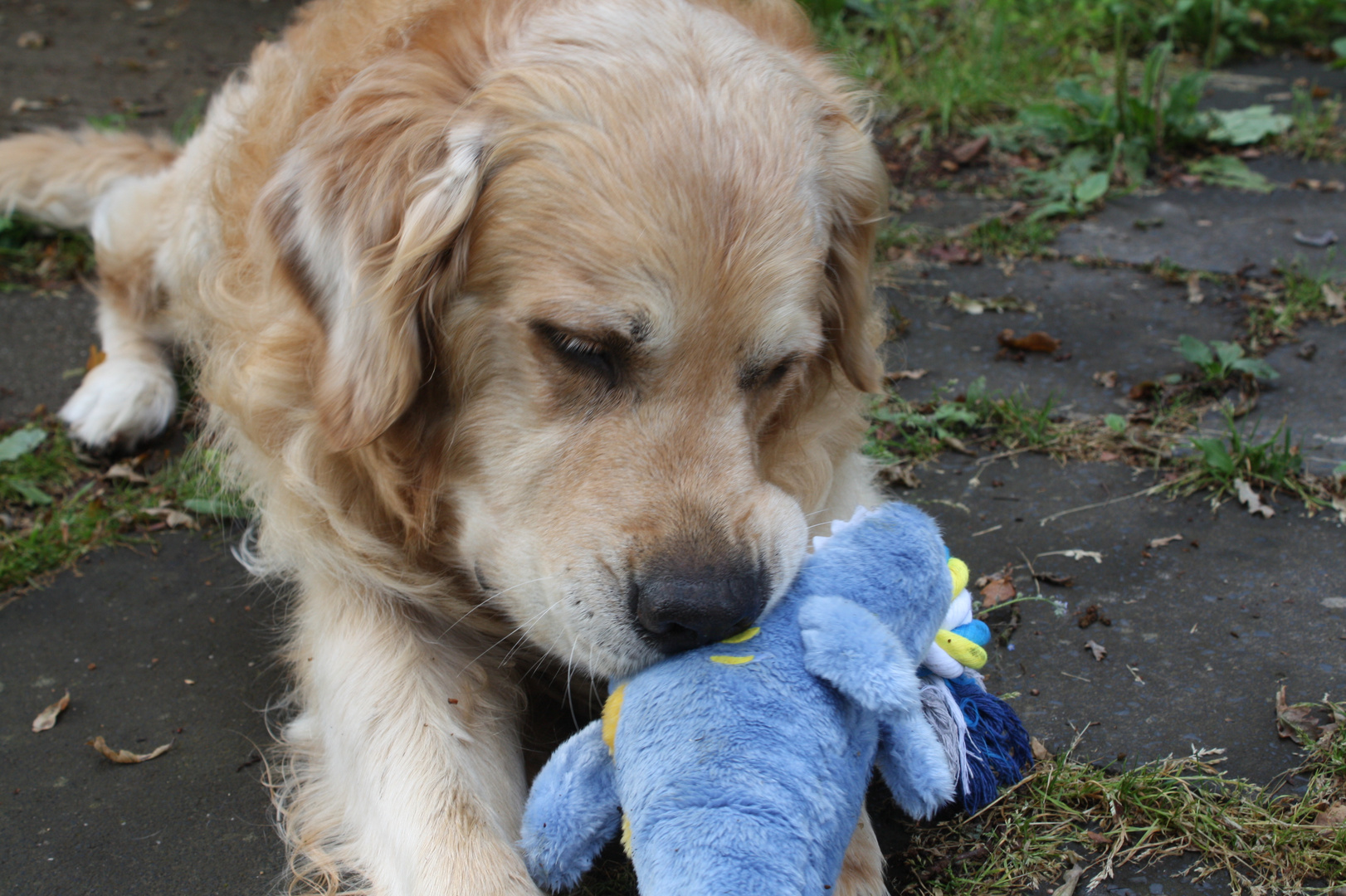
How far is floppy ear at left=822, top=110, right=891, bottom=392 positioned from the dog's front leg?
1.22 metres

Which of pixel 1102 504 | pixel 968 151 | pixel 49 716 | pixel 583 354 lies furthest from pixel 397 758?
pixel 968 151

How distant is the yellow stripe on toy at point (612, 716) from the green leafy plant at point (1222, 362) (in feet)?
9.11

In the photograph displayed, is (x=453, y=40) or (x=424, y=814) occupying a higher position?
(x=453, y=40)

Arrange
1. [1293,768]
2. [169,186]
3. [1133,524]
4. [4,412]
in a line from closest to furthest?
[1293,768] < [1133,524] < [4,412] < [169,186]

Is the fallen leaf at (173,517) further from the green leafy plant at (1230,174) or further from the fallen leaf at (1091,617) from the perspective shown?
the green leafy plant at (1230,174)

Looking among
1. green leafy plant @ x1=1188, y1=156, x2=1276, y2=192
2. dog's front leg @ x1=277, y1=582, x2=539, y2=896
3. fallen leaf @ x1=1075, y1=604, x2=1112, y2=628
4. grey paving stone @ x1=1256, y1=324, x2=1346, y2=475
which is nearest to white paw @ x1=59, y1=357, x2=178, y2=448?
dog's front leg @ x1=277, y1=582, x2=539, y2=896

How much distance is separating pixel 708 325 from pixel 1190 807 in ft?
4.42

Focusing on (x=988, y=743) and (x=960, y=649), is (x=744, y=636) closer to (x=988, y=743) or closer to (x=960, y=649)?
(x=960, y=649)

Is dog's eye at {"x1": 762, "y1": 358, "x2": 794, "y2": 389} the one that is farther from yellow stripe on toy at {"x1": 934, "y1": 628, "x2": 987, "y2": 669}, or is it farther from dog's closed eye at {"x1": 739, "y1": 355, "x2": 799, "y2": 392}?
yellow stripe on toy at {"x1": 934, "y1": 628, "x2": 987, "y2": 669}

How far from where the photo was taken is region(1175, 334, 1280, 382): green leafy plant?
12.2 feet

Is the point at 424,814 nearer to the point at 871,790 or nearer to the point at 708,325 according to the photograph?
the point at 871,790

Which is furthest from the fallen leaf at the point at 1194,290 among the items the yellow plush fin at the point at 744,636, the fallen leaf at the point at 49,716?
the fallen leaf at the point at 49,716

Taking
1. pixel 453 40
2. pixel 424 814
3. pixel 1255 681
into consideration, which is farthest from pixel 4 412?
pixel 1255 681

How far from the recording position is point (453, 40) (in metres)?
2.44
